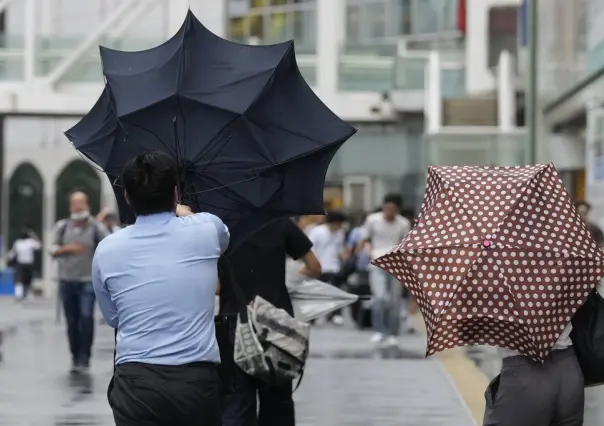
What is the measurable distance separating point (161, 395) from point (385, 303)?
12119mm

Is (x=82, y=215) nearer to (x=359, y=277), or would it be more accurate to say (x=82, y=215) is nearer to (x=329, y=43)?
(x=359, y=277)

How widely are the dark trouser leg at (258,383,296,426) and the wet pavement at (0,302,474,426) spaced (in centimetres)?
248

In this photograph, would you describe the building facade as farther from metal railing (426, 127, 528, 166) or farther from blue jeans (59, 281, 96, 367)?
blue jeans (59, 281, 96, 367)

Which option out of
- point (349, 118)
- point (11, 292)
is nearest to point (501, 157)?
point (349, 118)

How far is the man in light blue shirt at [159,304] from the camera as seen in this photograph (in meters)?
5.49

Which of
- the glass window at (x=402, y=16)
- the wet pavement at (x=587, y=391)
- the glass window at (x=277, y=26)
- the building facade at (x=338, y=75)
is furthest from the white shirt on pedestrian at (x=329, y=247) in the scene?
the glass window at (x=277, y=26)

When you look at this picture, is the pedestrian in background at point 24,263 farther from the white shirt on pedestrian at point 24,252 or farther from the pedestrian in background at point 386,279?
the pedestrian in background at point 386,279

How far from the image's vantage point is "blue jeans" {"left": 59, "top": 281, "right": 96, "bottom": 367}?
14.2 meters

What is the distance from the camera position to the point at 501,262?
5727mm

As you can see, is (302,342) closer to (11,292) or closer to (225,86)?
(225,86)

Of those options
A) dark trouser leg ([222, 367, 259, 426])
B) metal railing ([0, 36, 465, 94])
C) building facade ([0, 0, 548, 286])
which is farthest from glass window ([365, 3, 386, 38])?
dark trouser leg ([222, 367, 259, 426])

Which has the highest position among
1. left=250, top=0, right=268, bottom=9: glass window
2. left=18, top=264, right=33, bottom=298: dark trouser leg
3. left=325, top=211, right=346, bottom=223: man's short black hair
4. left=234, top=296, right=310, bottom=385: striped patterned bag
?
left=250, top=0, right=268, bottom=9: glass window

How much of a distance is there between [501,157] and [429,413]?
15.3 meters

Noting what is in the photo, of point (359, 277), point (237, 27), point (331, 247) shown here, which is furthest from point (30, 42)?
point (359, 277)
